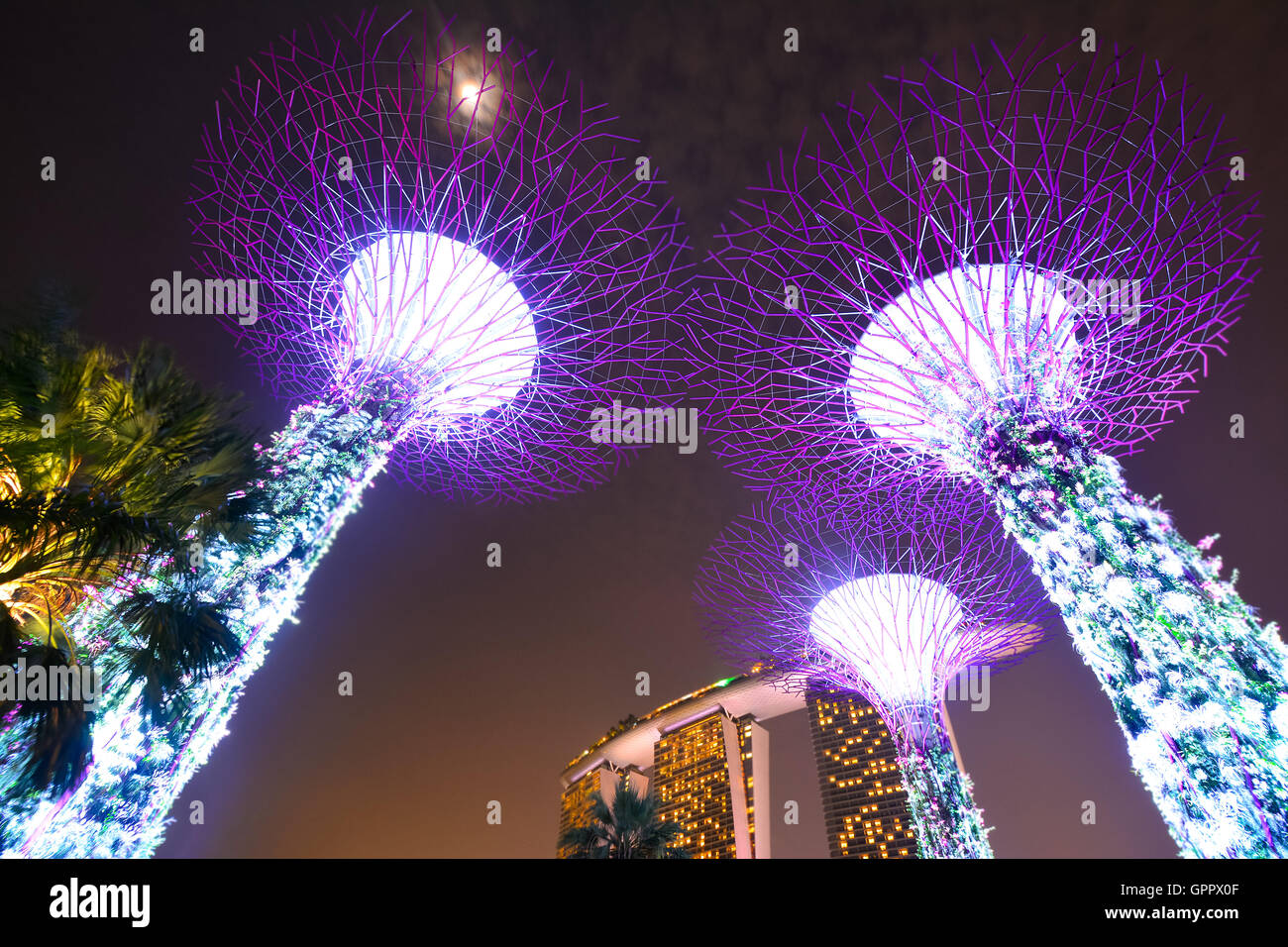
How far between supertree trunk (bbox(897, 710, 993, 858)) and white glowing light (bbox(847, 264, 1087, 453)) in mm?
10702

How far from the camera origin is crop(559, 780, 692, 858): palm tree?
1862cm

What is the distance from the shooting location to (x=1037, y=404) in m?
10.6

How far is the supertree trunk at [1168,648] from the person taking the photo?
6.94 m

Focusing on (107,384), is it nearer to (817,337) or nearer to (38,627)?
(38,627)

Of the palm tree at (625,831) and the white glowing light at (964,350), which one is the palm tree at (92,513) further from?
the palm tree at (625,831)

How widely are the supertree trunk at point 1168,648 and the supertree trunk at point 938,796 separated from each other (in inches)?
438

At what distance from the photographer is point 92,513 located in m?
6.34

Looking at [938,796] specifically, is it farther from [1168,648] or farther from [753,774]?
[753,774]

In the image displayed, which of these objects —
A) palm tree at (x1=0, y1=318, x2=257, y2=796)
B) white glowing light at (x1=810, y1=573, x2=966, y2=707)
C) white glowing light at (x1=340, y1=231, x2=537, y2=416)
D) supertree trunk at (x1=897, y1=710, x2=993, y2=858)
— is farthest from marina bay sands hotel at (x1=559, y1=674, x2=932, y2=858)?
palm tree at (x1=0, y1=318, x2=257, y2=796)

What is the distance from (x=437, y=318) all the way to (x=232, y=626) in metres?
7.15
